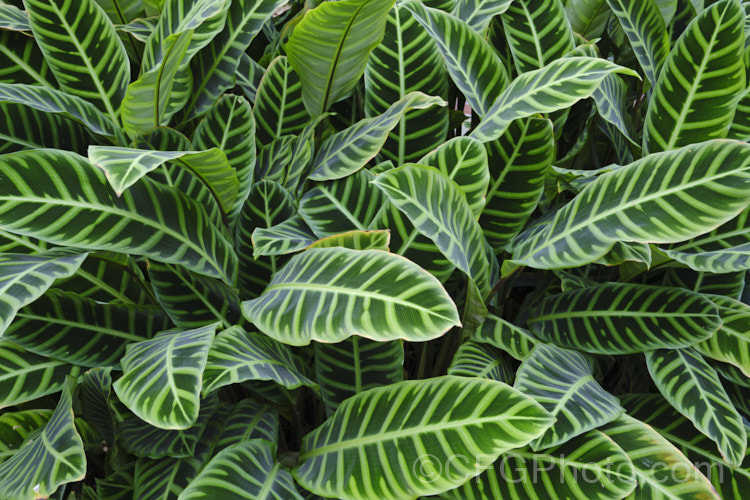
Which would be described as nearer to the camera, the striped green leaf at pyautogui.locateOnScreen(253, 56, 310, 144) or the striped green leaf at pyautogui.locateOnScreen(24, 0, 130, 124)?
the striped green leaf at pyautogui.locateOnScreen(24, 0, 130, 124)

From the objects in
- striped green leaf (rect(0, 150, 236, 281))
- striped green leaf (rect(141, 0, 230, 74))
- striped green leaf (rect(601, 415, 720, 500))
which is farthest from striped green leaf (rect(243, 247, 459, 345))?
striped green leaf (rect(141, 0, 230, 74))

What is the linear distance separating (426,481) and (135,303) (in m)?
0.61

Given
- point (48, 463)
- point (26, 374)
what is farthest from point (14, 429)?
point (48, 463)

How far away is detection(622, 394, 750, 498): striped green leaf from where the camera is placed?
930 mm

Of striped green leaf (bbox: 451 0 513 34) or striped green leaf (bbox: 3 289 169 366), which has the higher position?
striped green leaf (bbox: 451 0 513 34)

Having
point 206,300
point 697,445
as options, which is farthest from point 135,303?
point 697,445

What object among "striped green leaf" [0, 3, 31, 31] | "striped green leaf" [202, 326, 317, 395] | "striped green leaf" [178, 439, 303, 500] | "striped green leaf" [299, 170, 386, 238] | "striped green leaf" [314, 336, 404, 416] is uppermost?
"striped green leaf" [0, 3, 31, 31]

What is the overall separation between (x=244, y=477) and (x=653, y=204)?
651 mm

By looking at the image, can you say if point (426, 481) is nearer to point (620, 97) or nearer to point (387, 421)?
point (387, 421)

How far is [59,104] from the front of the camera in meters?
0.99

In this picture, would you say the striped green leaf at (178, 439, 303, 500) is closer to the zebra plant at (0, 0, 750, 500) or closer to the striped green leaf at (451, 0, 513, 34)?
the zebra plant at (0, 0, 750, 500)

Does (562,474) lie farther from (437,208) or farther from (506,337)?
(437,208)

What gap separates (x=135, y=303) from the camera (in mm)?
1083

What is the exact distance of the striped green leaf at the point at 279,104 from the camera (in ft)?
3.93
